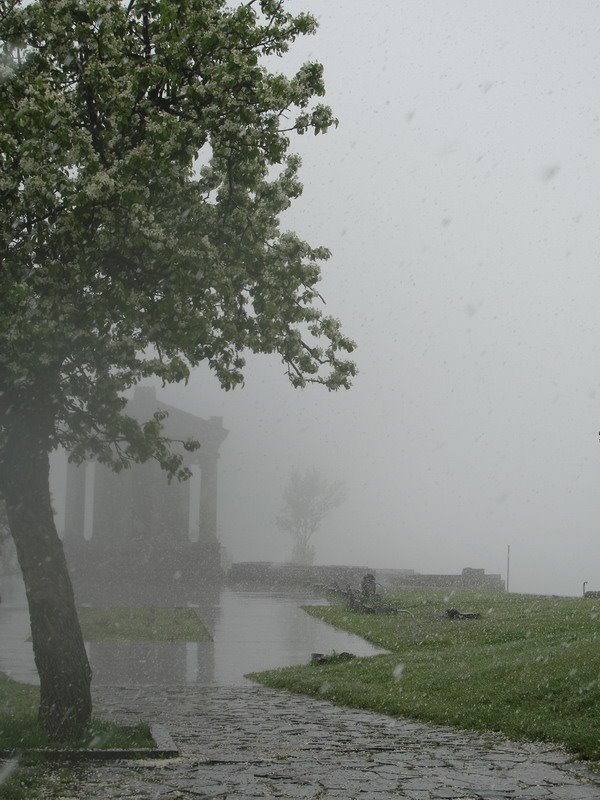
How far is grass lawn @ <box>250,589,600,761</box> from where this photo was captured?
11398mm

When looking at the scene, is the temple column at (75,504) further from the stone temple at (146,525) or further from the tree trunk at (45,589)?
the tree trunk at (45,589)

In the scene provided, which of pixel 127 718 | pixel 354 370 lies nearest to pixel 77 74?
pixel 354 370

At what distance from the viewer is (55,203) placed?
9.83m

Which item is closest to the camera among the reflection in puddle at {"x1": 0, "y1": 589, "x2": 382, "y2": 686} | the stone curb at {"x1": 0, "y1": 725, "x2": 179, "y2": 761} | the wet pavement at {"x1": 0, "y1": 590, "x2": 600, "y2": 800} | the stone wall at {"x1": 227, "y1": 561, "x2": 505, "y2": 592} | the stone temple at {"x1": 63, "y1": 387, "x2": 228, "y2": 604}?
the wet pavement at {"x1": 0, "y1": 590, "x2": 600, "y2": 800}

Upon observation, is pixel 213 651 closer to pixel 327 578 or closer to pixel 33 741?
pixel 33 741

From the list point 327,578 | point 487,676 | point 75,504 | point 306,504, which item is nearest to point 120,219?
point 487,676

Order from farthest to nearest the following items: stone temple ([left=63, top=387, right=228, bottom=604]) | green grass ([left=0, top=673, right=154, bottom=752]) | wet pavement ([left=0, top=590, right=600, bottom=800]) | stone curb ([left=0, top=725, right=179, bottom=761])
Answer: stone temple ([left=63, top=387, right=228, bottom=604])
green grass ([left=0, top=673, right=154, bottom=752])
stone curb ([left=0, top=725, right=179, bottom=761])
wet pavement ([left=0, top=590, right=600, bottom=800])

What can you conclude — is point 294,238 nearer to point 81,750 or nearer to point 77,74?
point 77,74

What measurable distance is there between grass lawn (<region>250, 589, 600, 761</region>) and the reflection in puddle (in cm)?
105

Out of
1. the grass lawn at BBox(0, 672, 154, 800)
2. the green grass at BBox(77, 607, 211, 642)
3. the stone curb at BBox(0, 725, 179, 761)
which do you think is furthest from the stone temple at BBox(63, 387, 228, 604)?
the stone curb at BBox(0, 725, 179, 761)

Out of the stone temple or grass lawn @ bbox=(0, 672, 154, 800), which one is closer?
grass lawn @ bbox=(0, 672, 154, 800)

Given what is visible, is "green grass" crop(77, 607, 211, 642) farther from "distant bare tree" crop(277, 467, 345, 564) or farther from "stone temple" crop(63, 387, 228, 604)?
"distant bare tree" crop(277, 467, 345, 564)

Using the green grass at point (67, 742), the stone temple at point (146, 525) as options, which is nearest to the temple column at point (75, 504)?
the stone temple at point (146, 525)

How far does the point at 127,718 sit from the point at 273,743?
2.80m
